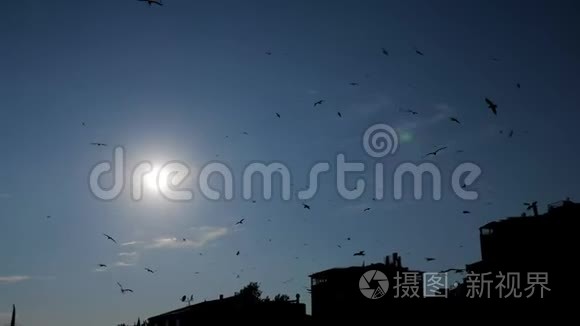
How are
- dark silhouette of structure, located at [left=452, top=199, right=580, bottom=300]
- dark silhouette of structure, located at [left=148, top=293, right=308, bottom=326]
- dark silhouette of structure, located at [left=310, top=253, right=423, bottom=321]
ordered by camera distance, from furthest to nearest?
dark silhouette of structure, located at [left=148, top=293, right=308, bottom=326] < dark silhouette of structure, located at [left=310, top=253, right=423, bottom=321] < dark silhouette of structure, located at [left=452, top=199, right=580, bottom=300]

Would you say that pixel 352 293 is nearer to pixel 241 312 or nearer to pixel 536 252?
pixel 241 312

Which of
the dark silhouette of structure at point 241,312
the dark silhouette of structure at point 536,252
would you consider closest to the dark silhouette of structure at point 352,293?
the dark silhouette of structure at point 241,312

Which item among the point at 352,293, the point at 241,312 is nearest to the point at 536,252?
the point at 352,293

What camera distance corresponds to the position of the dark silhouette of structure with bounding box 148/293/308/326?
46969 mm

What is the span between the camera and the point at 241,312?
157 feet

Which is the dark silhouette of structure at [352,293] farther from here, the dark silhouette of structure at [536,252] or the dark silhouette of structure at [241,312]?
the dark silhouette of structure at [536,252]

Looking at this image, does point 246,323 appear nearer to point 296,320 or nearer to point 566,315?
point 296,320

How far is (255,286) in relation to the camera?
10738cm

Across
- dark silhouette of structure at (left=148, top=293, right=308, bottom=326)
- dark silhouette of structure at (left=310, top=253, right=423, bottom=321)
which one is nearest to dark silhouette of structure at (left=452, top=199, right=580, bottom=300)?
dark silhouette of structure at (left=310, top=253, right=423, bottom=321)

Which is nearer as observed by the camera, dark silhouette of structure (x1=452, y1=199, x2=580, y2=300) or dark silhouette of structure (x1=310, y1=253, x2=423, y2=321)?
dark silhouette of structure (x1=452, y1=199, x2=580, y2=300)

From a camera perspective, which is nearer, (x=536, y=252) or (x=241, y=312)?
(x=536, y=252)

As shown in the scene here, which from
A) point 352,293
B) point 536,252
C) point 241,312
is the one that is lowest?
point 241,312

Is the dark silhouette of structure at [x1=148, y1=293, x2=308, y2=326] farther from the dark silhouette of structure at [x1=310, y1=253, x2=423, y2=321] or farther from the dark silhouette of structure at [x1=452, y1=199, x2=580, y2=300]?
the dark silhouette of structure at [x1=452, y1=199, x2=580, y2=300]

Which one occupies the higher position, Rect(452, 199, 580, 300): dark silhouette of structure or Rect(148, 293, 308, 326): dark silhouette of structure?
Rect(452, 199, 580, 300): dark silhouette of structure
